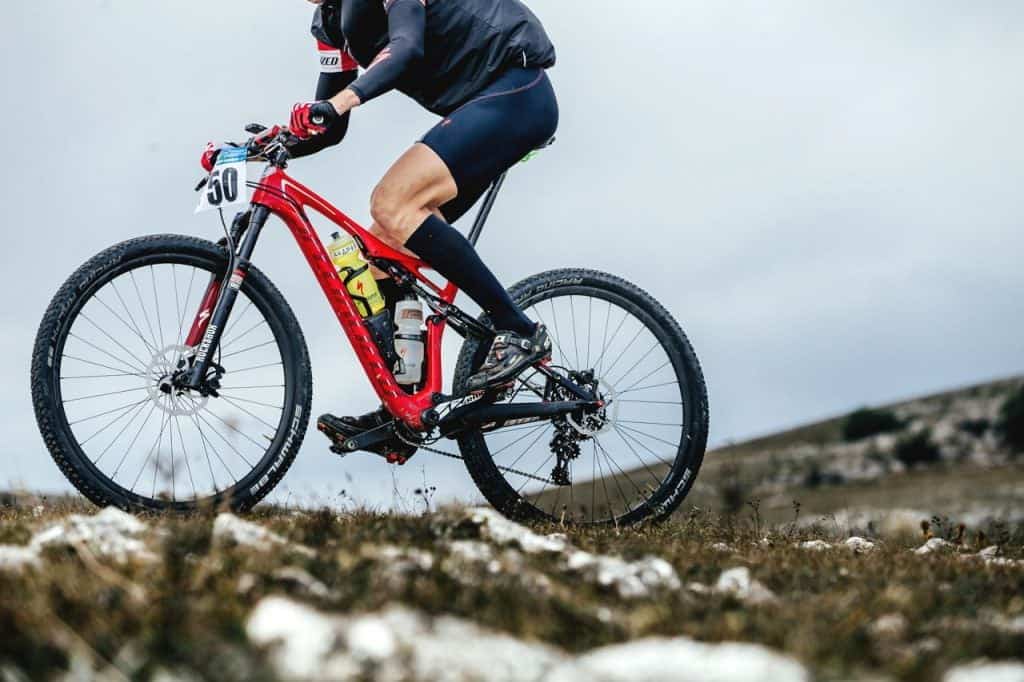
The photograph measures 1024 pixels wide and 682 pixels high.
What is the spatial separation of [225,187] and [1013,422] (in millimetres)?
71016

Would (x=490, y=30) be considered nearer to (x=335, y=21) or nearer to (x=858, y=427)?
(x=335, y=21)

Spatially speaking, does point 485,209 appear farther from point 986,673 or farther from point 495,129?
point 986,673

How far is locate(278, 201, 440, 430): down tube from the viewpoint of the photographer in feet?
22.5

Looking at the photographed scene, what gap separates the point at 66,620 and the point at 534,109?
4.59m

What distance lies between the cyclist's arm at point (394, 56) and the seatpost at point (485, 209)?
1.08 metres

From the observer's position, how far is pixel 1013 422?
69.4 metres

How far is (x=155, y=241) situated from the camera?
667 centimetres

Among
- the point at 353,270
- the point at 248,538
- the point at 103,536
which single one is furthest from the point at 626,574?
the point at 353,270

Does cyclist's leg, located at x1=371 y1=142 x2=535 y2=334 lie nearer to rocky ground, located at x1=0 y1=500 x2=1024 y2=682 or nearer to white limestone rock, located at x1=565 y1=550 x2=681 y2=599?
rocky ground, located at x1=0 y1=500 x2=1024 y2=682

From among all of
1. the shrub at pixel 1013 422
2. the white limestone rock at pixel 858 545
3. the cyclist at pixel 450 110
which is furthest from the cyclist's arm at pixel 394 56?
the shrub at pixel 1013 422

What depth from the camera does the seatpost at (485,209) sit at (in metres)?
7.22

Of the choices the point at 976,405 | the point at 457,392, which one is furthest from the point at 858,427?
the point at 457,392

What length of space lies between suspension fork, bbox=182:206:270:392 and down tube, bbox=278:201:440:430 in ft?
0.68

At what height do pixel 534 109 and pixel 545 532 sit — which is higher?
pixel 534 109
